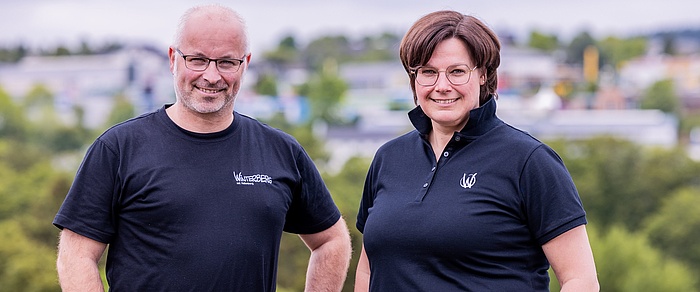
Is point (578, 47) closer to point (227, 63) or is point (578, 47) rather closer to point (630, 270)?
point (630, 270)

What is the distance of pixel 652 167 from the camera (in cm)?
5956

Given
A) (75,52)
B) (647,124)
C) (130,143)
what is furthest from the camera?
(75,52)

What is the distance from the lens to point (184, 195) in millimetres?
4078

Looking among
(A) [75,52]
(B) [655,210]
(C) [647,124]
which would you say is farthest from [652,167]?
(A) [75,52]

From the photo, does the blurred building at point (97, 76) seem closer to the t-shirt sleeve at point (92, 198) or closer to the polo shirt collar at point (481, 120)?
the t-shirt sleeve at point (92, 198)

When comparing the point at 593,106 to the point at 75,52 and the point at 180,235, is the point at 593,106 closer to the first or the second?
the point at 75,52

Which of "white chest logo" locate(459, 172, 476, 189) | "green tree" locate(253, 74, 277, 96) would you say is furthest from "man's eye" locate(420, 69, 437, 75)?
"green tree" locate(253, 74, 277, 96)

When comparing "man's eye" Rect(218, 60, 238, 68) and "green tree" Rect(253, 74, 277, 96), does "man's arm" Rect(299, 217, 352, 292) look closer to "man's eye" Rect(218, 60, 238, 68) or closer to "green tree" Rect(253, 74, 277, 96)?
"man's eye" Rect(218, 60, 238, 68)

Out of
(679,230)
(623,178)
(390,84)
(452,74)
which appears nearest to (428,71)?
(452,74)

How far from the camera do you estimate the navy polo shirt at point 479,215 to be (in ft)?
12.4

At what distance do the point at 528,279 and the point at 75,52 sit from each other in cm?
17056

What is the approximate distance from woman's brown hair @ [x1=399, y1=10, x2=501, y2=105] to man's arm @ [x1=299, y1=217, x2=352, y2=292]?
869 mm

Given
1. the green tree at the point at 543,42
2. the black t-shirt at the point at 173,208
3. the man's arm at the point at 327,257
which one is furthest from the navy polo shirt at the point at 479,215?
the green tree at the point at 543,42

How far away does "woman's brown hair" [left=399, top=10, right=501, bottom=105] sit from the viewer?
3885 mm
